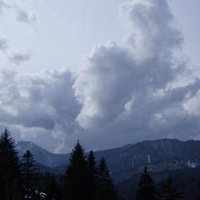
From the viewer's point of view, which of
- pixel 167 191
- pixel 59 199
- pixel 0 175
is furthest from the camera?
pixel 59 199

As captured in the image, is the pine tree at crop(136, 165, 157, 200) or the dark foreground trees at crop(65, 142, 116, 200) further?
the pine tree at crop(136, 165, 157, 200)

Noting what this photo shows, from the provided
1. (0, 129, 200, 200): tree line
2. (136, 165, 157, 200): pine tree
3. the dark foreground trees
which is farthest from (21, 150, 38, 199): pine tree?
(136, 165, 157, 200): pine tree

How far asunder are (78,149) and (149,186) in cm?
1150

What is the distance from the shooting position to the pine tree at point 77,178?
116 feet

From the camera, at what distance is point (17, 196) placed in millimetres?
17562

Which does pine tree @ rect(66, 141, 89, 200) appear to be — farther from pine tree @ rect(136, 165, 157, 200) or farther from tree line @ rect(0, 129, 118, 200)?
pine tree @ rect(136, 165, 157, 200)

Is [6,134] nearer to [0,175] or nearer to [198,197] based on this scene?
[0,175]

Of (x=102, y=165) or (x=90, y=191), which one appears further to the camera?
(x=102, y=165)

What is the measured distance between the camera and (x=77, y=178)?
3606 cm

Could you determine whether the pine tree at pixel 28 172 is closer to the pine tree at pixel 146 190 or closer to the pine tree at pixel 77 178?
the pine tree at pixel 77 178

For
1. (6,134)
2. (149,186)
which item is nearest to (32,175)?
(6,134)

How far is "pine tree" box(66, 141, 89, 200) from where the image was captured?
3544cm

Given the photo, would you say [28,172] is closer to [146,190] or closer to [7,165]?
[7,165]

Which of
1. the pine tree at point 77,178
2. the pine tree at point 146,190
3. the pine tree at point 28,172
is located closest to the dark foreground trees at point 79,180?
the pine tree at point 77,178
